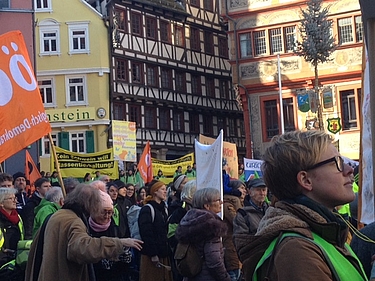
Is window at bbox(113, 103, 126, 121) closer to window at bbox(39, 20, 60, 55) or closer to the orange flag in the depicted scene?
window at bbox(39, 20, 60, 55)

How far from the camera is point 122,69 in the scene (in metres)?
39.3

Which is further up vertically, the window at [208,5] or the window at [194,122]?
the window at [208,5]

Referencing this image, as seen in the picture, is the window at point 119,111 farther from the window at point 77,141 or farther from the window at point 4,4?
the window at point 4,4

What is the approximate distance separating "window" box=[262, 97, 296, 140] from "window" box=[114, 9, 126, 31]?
8952 millimetres

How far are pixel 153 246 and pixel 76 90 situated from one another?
31278mm

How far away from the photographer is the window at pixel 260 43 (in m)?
35.5

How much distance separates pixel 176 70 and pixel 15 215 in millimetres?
34784

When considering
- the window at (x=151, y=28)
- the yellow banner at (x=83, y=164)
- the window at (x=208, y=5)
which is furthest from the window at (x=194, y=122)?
the yellow banner at (x=83, y=164)

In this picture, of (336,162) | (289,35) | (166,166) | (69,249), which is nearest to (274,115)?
(289,35)

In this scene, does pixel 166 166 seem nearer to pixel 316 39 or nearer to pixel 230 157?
pixel 230 157

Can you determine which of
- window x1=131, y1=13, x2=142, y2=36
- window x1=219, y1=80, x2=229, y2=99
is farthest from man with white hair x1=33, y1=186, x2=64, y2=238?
window x1=219, y1=80, x2=229, y2=99

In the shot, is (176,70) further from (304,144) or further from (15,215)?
(304,144)

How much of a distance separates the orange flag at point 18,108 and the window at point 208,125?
3347 centimetres

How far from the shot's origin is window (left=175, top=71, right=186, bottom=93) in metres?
42.2
